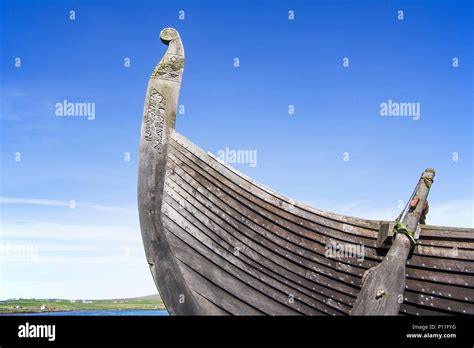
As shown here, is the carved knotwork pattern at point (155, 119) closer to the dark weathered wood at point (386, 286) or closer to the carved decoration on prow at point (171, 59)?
the carved decoration on prow at point (171, 59)

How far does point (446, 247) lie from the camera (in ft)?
22.3

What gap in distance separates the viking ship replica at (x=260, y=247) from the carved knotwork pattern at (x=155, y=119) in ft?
0.04

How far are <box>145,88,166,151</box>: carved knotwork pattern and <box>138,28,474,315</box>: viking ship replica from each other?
0.04 ft

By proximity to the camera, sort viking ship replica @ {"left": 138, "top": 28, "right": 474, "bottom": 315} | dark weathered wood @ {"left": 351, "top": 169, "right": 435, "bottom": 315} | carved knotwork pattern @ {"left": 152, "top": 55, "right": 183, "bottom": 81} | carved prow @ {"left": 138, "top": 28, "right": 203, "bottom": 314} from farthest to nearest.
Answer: carved knotwork pattern @ {"left": 152, "top": 55, "right": 183, "bottom": 81}
viking ship replica @ {"left": 138, "top": 28, "right": 474, "bottom": 315}
carved prow @ {"left": 138, "top": 28, "right": 203, "bottom": 314}
dark weathered wood @ {"left": 351, "top": 169, "right": 435, "bottom": 315}

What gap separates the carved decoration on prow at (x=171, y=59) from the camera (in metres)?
6.65

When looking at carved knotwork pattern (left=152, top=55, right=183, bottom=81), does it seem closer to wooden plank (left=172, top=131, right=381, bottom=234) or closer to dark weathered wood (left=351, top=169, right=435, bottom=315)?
wooden plank (left=172, top=131, right=381, bottom=234)

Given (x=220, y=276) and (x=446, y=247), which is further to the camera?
(x=446, y=247)

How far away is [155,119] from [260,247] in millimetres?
2388

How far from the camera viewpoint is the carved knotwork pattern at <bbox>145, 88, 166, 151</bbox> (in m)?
6.50

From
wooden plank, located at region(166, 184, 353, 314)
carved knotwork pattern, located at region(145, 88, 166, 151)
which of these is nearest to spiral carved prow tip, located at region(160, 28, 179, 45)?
carved knotwork pattern, located at region(145, 88, 166, 151)

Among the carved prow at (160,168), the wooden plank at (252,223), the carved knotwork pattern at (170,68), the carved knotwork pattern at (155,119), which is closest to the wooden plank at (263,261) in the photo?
the wooden plank at (252,223)
